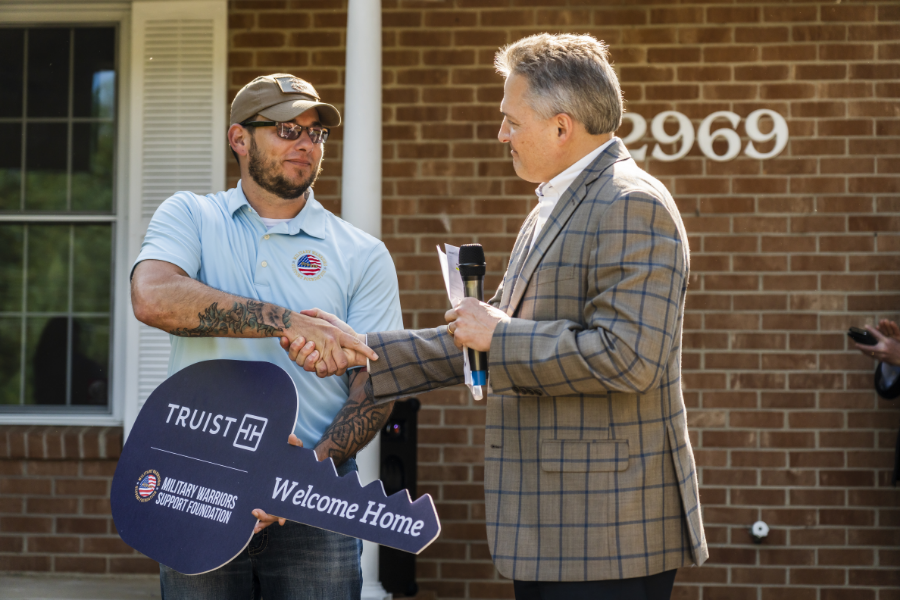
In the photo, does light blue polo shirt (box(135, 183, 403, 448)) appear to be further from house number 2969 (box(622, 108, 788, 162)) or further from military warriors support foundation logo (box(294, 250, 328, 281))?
house number 2969 (box(622, 108, 788, 162))

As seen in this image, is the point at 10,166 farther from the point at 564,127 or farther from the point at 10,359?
the point at 564,127

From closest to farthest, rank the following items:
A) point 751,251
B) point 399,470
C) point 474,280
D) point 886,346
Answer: point 474,280, point 886,346, point 399,470, point 751,251

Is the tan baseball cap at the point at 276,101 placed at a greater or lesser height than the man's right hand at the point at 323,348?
greater

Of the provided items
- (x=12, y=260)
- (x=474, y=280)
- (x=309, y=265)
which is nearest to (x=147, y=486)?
(x=309, y=265)

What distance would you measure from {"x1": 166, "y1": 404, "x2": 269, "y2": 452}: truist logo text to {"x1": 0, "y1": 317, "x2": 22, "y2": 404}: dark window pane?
3.26m

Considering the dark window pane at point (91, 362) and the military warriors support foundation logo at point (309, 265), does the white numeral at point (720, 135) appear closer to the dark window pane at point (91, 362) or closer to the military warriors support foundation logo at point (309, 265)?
the military warriors support foundation logo at point (309, 265)

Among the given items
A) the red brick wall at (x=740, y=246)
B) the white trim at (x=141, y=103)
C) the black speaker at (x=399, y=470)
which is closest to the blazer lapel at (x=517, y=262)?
the black speaker at (x=399, y=470)

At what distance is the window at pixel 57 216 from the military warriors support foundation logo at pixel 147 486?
2.94 m

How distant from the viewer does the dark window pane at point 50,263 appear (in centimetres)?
468

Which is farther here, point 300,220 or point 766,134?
point 766,134

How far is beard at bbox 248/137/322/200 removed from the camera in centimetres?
229

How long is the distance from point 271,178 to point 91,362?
Result: 296cm

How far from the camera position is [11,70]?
472cm

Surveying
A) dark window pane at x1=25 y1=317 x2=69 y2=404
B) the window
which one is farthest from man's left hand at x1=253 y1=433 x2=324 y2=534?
dark window pane at x1=25 y1=317 x2=69 y2=404
